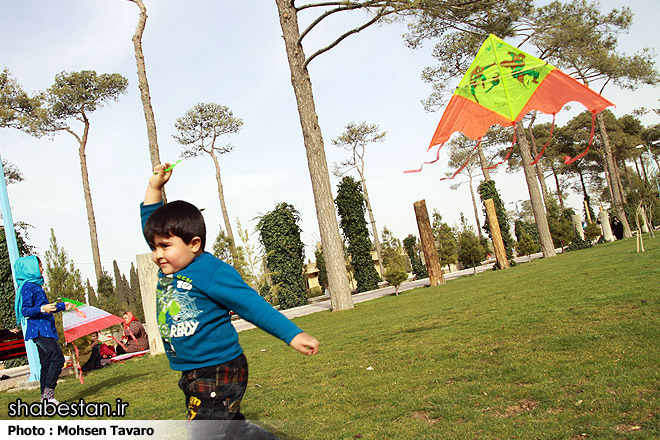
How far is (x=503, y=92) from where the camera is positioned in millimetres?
8320

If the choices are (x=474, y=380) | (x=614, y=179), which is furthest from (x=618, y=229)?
(x=474, y=380)

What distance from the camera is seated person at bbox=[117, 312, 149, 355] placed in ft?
43.0

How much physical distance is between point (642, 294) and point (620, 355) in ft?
11.5

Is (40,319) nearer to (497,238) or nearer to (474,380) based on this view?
(474,380)

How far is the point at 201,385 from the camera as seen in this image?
7.51 ft

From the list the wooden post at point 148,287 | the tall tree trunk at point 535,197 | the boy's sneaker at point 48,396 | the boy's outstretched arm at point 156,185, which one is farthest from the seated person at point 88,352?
the tall tree trunk at point 535,197

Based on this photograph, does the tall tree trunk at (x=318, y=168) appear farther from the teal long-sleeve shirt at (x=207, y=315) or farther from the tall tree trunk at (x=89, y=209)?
the tall tree trunk at (x=89, y=209)

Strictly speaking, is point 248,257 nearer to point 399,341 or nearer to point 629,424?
point 399,341

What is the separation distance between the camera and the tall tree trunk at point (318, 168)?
14852mm

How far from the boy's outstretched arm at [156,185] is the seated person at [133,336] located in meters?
11.2

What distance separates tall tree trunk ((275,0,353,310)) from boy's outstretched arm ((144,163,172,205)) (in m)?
12.0

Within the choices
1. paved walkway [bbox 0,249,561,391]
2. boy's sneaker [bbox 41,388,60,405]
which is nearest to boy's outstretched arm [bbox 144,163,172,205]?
boy's sneaker [bbox 41,388,60,405]

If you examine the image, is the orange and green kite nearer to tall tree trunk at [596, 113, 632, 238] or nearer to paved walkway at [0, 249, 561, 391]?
paved walkway at [0, 249, 561, 391]

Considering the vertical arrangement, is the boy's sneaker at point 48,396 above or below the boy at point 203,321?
below
